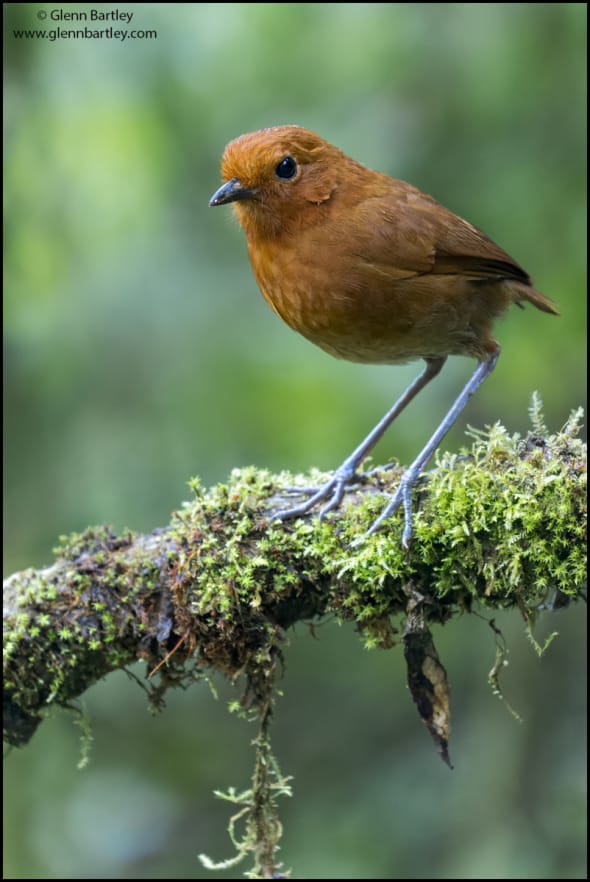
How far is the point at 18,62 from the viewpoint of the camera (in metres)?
5.00

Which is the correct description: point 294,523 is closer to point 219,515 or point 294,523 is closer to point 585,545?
point 219,515

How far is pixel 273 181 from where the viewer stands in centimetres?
360

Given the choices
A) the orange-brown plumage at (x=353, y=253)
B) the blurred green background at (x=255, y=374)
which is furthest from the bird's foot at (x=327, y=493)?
the blurred green background at (x=255, y=374)

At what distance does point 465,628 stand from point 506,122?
2375 millimetres

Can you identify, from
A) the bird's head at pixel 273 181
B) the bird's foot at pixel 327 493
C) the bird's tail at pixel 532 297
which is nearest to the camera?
the bird's foot at pixel 327 493

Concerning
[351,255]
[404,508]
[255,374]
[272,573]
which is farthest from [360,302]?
[255,374]

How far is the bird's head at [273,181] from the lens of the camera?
11.7ft

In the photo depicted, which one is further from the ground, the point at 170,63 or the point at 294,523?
the point at 170,63

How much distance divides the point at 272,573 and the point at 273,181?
1.40 m

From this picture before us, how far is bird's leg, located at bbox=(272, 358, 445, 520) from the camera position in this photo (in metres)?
3.22

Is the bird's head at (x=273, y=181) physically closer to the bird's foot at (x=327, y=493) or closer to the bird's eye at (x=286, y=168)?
the bird's eye at (x=286, y=168)

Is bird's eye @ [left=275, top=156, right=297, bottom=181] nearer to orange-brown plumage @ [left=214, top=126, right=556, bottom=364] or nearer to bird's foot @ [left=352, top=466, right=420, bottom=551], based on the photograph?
orange-brown plumage @ [left=214, top=126, right=556, bottom=364]

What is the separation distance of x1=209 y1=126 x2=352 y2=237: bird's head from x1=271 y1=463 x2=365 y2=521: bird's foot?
0.88 meters

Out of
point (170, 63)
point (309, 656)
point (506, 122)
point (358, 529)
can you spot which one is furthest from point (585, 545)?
point (170, 63)
